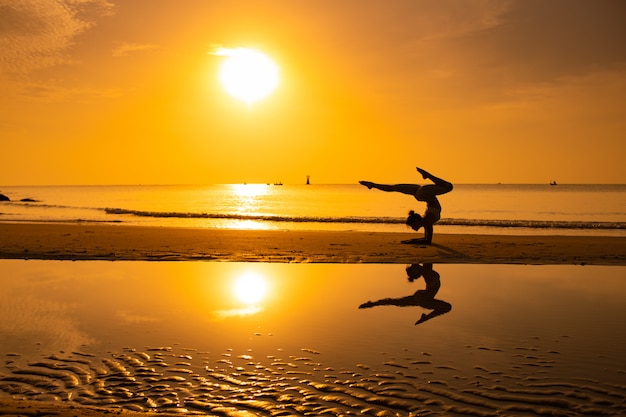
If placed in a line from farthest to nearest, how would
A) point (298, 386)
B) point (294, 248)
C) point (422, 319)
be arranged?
point (294, 248) → point (422, 319) → point (298, 386)

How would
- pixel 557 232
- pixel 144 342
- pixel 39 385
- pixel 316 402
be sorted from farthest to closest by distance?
pixel 557 232
pixel 144 342
pixel 39 385
pixel 316 402

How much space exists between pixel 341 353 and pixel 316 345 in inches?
21.8

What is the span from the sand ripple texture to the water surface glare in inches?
1.0

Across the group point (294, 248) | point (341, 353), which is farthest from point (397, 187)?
point (341, 353)

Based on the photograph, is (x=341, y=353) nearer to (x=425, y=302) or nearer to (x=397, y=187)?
(x=425, y=302)

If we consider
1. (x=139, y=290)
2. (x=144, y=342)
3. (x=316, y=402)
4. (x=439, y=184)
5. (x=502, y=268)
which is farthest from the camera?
(x=439, y=184)

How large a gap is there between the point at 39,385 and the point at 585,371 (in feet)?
23.1

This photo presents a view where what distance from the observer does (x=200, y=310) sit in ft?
36.1

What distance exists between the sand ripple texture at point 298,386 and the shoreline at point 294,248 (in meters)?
12.0

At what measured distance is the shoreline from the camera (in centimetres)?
2000

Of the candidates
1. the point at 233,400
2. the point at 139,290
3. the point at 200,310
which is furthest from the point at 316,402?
the point at 139,290

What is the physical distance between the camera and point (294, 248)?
2327cm

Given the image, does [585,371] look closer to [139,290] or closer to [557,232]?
[139,290]

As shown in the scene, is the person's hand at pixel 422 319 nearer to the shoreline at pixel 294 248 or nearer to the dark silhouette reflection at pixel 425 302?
the dark silhouette reflection at pixel 425 302
